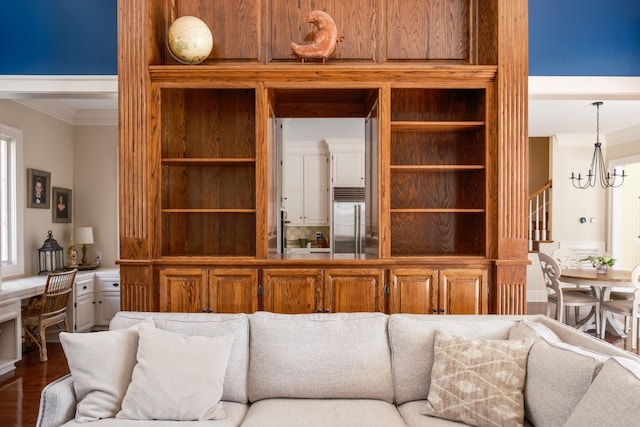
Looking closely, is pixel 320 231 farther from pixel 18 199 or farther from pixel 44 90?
pixel 44 90

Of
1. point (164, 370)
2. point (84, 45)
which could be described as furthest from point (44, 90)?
point (164, 370)

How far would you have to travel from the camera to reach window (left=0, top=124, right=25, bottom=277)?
481 cm

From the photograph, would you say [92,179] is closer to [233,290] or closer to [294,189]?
[294,189]

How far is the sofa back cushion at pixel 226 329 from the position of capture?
2246 millimetres

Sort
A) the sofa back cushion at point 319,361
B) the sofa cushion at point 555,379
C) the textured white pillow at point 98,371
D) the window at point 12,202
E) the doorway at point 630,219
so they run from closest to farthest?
1. the sofa cushion at point 555,379
2. the textured white pillow at point 98,371
3. the sofa back cushion at point 319,361
4. the window at point 12,202
5. the doorway at point 630,219

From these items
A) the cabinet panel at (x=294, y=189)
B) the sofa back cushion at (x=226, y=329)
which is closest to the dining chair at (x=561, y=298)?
the cabinet panel at (x=294, y=189)

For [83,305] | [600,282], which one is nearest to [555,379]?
[600,282]

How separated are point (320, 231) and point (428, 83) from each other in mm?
4867

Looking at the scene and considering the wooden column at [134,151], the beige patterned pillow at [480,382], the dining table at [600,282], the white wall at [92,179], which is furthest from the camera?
the white wall at [92,179]

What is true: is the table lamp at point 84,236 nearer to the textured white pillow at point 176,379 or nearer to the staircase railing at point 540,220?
the textured white pillow at point 176,379

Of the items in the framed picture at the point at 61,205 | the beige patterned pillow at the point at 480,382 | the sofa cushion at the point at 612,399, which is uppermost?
the framed picture at the point at 61,205

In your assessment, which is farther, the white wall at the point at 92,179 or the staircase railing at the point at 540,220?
the staircase railing at the point at 540,220

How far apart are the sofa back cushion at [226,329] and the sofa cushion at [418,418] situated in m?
0.77

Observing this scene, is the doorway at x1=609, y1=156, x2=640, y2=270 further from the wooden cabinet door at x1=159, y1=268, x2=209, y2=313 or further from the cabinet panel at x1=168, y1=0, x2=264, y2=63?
the wooden cabinet door at x1=159, y1=268, x2=209, y2=313
